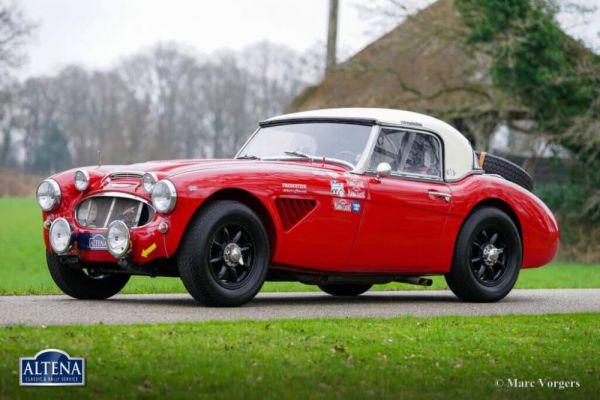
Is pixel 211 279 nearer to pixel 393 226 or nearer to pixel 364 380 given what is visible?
pixel 393 226

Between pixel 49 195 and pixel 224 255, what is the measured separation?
5.96 feet

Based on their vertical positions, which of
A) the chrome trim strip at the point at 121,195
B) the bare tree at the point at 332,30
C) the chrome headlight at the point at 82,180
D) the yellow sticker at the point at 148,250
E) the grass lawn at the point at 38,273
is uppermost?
the bare tree at the point at 332,30

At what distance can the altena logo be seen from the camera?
585 centimetres

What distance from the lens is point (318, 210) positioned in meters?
9.43

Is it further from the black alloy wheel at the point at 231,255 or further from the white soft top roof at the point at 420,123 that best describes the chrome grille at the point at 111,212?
the white soft top roof at the point at 420,123

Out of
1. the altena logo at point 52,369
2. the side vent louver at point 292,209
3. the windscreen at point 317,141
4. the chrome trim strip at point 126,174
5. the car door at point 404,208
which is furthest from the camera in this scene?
the windscreen at point 317,141

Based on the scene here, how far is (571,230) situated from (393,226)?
72.6 ft

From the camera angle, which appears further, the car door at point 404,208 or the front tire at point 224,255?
the car door at point 404,208

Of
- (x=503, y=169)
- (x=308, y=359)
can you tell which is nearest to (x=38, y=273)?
(x=503, y=169)

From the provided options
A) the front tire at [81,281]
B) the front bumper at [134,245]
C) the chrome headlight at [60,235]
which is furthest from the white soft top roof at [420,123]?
the chrome headlight at [60,235]

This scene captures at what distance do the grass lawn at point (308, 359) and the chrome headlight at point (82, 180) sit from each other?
7.52 ft

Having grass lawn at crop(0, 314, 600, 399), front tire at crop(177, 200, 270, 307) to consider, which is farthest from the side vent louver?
grass lawn at crop(0, 314, 600, 399)

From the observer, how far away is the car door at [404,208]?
992cm

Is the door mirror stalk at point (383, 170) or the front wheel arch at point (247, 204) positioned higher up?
the door mirror stalk at point (383, 170)
